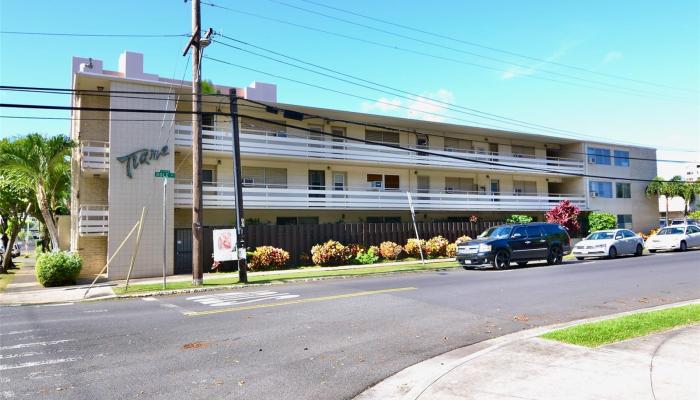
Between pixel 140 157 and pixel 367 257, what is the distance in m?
11.3

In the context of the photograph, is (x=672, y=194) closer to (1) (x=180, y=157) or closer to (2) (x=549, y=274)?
(2) (x=549, y=274)

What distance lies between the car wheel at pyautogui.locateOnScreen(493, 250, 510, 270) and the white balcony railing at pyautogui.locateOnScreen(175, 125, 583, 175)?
469cm

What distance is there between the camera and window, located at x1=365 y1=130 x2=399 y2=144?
31.9m

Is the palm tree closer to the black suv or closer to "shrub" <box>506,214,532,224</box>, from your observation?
the black suv

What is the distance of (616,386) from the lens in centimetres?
534

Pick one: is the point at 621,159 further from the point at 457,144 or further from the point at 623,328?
the point at 623,328

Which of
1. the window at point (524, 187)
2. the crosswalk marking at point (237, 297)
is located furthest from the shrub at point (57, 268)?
the window at point (524, 187)

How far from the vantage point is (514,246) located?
20344 millimetres

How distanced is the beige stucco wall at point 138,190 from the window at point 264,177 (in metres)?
5.72

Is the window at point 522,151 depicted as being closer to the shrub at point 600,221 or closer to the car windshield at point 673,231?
the shrub at point 600,221

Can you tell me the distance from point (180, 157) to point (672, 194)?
136 ft

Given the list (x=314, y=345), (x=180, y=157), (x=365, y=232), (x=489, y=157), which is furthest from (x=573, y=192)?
(x=314, y=345)

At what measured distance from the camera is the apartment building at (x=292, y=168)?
21.2m

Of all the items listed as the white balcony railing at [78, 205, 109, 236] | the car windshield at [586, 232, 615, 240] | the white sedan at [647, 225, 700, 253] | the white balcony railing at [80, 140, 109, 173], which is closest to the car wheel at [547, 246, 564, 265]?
the car windshield at [586, 232, 615, 240]
